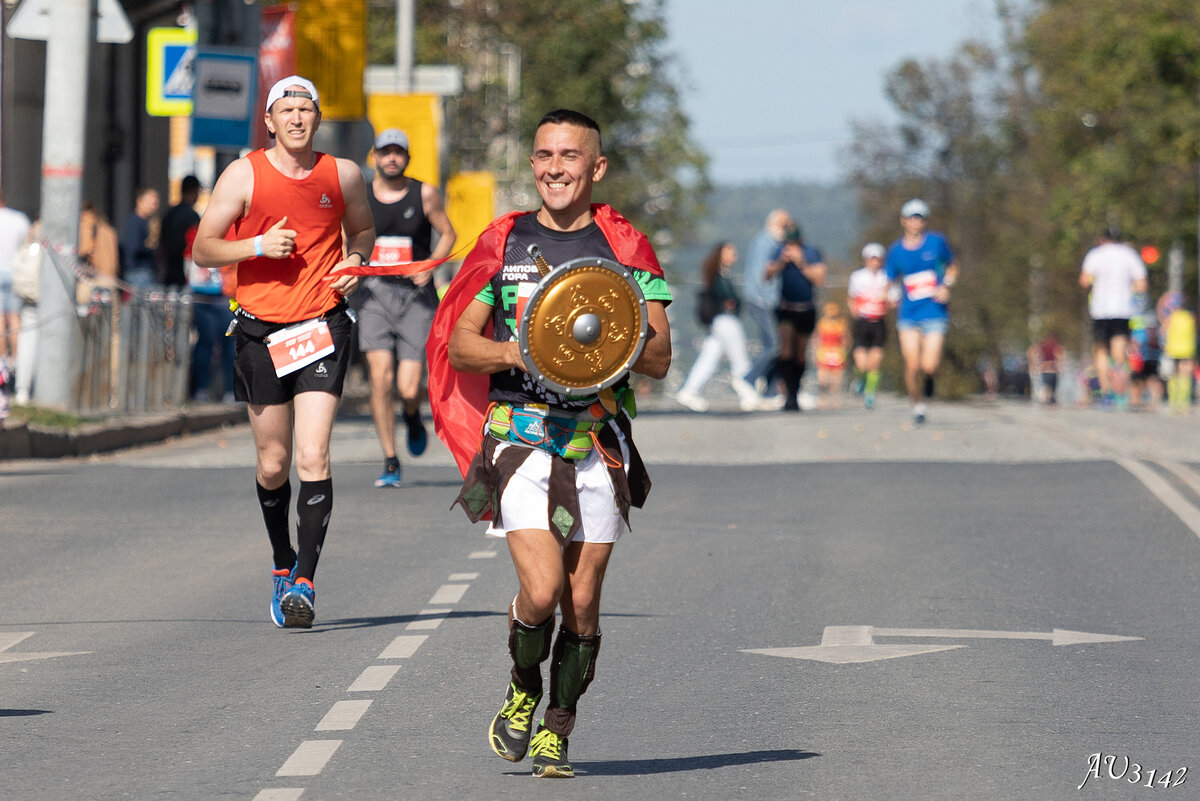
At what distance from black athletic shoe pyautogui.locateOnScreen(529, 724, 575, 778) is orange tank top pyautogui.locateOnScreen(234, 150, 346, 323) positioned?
3.34m

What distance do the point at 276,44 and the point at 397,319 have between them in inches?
507

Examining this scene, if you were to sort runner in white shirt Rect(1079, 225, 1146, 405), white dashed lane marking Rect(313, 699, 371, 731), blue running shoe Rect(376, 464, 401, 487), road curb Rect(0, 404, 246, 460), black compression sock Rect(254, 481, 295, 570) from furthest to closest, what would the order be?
runner in white shirt Rect(1079, 225, 1146, 405), road curb Rect(0, 404, 246, 460), blue running shoe Rect(376, 464, 401, 487), black compression sock Rect(254, 481, 295, 570), white dashed lane marking Rect(313, 699, 371, 731)

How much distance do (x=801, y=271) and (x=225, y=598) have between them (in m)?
15.1

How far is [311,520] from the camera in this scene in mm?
9211

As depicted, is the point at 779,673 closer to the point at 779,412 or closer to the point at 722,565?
the point at 722,565

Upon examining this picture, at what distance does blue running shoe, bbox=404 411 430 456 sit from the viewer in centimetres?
1523

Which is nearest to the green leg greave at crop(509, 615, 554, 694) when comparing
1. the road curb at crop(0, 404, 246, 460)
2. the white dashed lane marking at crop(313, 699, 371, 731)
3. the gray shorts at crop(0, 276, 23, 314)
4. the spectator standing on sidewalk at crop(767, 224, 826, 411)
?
the white dashed lane marking at crop(313, 699, 371, 731)

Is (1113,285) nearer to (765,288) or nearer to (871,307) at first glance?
(871,307)

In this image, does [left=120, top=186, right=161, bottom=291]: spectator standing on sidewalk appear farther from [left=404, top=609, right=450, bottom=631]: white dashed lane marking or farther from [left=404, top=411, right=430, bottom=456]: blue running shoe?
[left=404, top=609, right=450, bottom=631]: white dashed lane marking

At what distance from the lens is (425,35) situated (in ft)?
170

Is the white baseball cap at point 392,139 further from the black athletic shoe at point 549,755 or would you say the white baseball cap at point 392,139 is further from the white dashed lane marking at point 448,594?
the black athletic shoe at point 549,755

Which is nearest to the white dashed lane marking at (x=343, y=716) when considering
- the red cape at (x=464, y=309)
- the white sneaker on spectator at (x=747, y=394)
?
the red cape at (x=464, y=309)

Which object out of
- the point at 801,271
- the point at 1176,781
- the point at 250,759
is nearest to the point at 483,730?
the point at 250,759

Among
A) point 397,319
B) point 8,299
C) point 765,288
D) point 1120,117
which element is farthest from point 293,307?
point 1120,117
